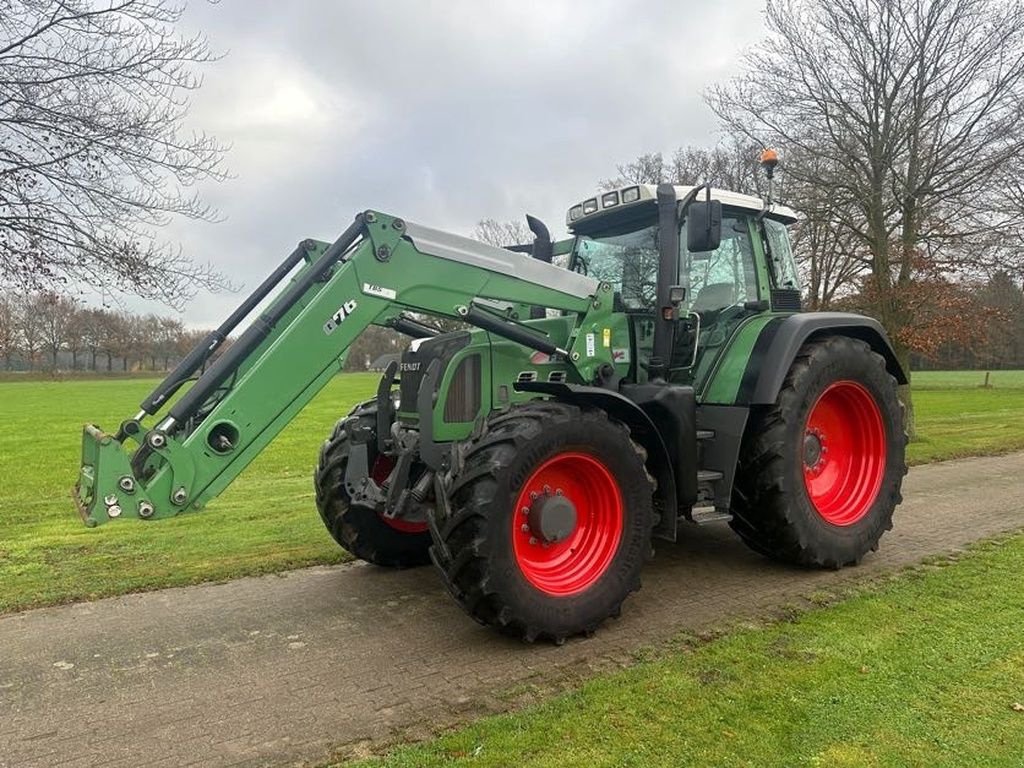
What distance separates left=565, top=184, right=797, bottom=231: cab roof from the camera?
5.28 m

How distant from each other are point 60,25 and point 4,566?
505 cm

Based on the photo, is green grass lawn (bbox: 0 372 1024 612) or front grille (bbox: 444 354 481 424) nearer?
front grille (bbox: 444 354 481 424)

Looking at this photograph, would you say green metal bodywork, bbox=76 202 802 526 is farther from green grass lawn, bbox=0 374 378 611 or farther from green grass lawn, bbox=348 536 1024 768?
green grass lawn, bbox=348 536 1024 768

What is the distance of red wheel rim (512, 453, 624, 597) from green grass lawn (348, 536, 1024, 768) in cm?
71

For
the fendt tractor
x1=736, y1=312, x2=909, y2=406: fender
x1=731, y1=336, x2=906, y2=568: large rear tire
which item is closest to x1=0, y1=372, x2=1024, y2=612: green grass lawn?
the fendt tractor

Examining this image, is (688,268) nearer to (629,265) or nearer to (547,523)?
(629,265)

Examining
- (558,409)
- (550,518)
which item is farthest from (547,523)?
(558,409)

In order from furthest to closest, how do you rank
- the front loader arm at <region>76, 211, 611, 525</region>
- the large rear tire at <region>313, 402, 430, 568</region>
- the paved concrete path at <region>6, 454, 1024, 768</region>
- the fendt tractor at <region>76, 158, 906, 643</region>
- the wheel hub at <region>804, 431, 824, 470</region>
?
the wheel hub at <region>804, 431, 824, 470</region> < the large rear tire at <region>313, 402, 430, 568</region> < the fendt tractor at <region>76, 158, 906, 643</region> < the front loader arm at <region>76, 211, 611, 525</region> < the paved concrete path at <region>6, 454, 1024, 768</region>

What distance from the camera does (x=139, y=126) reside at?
7.51 m

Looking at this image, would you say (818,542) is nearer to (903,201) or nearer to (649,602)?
(649,602)

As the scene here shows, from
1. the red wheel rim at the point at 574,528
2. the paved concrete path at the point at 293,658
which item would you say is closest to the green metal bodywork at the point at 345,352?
the red wheel rim at the point at 574,528

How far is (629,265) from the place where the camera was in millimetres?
5605

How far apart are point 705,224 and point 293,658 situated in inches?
140

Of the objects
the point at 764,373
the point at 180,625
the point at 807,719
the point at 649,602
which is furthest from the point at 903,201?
the point at 180,625
